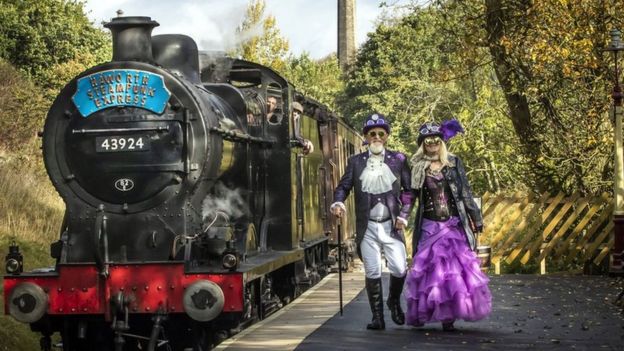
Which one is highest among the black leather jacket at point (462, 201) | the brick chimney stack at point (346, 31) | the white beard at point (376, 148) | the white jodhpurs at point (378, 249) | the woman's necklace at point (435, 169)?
the brick chimney stack at point (346, 31)

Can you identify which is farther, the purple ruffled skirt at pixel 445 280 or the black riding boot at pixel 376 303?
the black riding boot at pixel 376 303

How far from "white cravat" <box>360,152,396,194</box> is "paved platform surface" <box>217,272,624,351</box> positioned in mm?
1301

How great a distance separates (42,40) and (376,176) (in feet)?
86.0

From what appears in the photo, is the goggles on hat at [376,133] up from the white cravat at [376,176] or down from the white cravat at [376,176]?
up

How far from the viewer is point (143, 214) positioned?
10.2 metres

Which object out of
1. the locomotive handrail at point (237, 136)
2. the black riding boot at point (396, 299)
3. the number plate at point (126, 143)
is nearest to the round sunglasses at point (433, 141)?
the black riding boot at point (396, 299)

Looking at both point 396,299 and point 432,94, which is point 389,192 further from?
point 432,94

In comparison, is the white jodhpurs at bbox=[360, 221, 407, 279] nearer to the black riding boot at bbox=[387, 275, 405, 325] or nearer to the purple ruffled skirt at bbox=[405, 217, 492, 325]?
the black riding boot at bbox=[387, 275, 405, 325]

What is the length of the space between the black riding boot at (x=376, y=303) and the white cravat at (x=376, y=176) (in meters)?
0.84

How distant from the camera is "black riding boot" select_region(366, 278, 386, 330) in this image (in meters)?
10.5

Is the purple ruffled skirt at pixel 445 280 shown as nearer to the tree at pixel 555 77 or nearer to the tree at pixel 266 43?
the tree at pixel 555 77

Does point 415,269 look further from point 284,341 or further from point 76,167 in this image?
point 76,167

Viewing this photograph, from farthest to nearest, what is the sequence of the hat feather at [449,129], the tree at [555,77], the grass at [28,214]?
the tree at [555,77] → the grass at [28,214] → the hat feather at [449,129]

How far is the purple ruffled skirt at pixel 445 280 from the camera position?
10148mm
